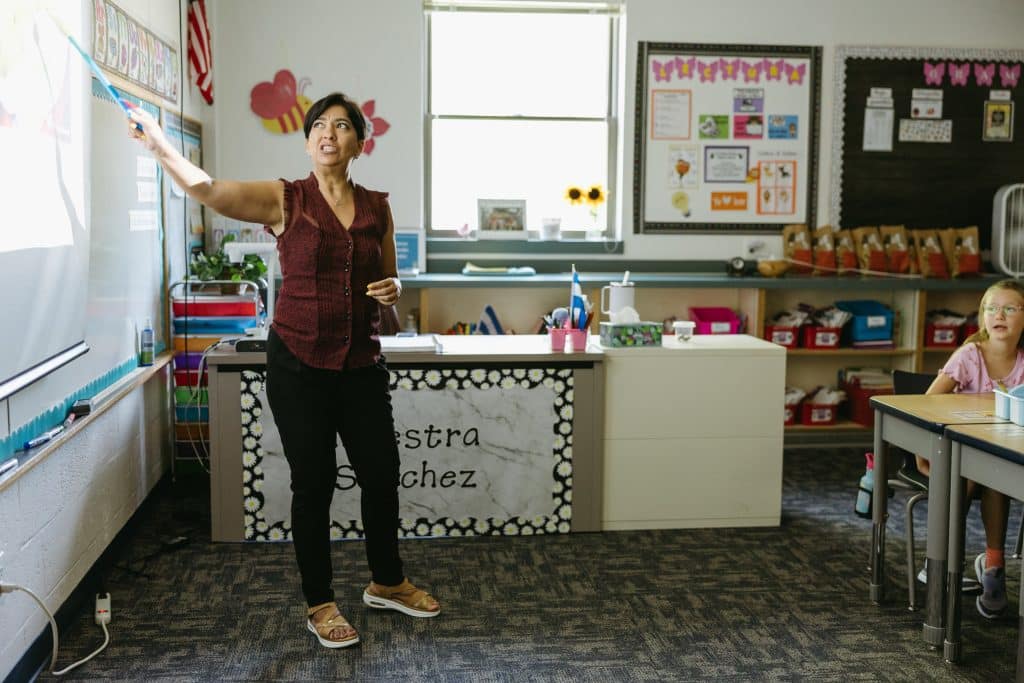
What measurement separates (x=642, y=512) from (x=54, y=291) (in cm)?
237

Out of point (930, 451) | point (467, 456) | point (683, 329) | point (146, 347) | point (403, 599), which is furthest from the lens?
point (683, 329)

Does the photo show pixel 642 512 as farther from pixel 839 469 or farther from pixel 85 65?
pixel 85 65

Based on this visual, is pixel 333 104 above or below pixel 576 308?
above

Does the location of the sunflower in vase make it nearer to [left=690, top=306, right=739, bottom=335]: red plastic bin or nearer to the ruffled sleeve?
[left=690, top=306, right=739, bottom=335]: red plastic bin

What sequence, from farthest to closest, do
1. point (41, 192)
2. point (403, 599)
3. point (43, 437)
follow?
point (403, 599) < point (43, 437) < point (41, 192)

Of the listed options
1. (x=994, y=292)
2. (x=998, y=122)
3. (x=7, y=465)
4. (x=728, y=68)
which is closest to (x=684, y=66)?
(x=728, y=68)

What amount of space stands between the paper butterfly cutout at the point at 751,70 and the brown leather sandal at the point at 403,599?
3.85 meters

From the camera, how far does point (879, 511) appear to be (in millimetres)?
3436

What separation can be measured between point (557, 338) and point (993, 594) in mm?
1763

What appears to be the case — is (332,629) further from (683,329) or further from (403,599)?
(683,329)

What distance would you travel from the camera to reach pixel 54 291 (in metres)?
2.84

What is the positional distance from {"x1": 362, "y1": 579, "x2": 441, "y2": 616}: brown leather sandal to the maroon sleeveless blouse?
2.61ft

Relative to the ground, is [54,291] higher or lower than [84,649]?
higher

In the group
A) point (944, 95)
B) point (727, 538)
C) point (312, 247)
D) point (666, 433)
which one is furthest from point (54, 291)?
point (944, 95)
